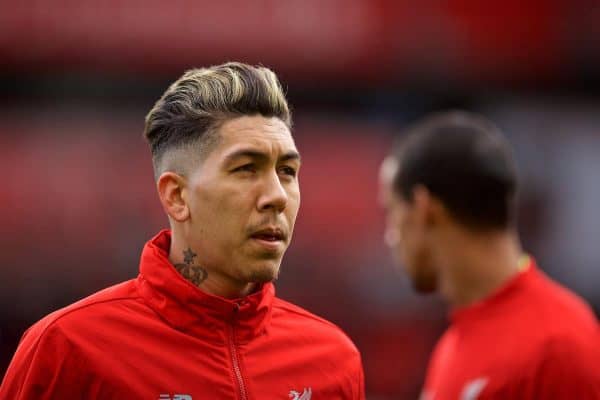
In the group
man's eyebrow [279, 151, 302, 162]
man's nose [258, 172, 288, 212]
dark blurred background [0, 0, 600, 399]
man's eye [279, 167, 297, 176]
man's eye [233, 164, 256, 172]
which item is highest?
man's eyebrow [279, 151, 302, 162]

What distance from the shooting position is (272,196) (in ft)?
9.75

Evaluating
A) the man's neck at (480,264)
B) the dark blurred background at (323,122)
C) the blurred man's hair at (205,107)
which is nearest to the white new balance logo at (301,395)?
the blurred man's hair at (205,107)

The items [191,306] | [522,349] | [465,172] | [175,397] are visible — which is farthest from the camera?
[465,172]

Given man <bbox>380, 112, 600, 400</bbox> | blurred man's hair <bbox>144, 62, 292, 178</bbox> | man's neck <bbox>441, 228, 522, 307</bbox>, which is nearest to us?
blurred man's hair <bbox>144, 62, 292, 178</bbox>

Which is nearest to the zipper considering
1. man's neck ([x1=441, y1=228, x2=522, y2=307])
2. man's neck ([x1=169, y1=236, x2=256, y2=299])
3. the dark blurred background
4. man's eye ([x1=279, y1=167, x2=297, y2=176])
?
man's neck ([x1=169, y1=236, x2=256, y2=299])

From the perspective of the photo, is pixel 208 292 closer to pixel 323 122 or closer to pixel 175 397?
pixel 175 397

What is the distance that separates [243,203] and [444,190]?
1.65 m

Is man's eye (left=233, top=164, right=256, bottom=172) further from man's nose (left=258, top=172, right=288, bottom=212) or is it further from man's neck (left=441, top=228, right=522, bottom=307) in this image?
man's neck (left=441, top=228, right=522, bottom=307)

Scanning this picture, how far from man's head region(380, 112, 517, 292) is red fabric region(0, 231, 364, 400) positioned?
51.5 inches

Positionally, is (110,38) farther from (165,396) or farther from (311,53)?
(165,396)

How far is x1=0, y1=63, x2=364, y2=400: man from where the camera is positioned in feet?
9.19

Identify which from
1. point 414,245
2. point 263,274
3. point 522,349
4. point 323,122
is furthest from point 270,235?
point 323,122

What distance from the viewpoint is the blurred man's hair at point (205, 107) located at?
303cm

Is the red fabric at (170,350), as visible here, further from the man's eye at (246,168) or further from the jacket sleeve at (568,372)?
the jacket sleeve at (568,372)
